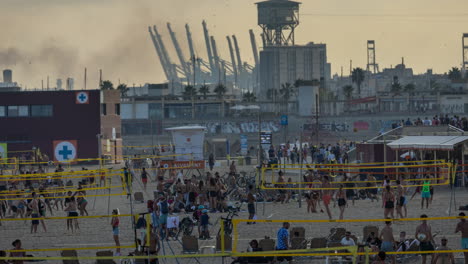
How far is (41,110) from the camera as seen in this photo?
7100cm

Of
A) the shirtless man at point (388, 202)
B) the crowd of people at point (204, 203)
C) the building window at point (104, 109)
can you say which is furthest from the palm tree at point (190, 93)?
the shirtless man at point (388, 202)

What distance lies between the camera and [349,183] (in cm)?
3912

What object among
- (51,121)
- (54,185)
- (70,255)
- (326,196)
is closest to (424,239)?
(70,255)

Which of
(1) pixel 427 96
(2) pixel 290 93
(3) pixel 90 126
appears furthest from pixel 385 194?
(2) pixel 290 93

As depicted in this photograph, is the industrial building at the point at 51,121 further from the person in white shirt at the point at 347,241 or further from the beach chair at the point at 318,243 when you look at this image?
the person in white shirt at the point at 347,241

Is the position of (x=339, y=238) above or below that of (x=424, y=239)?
below

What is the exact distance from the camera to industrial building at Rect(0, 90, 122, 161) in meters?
70.4

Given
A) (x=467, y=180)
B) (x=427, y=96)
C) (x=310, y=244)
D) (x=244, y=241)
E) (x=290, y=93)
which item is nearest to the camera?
(x=310, y=244)

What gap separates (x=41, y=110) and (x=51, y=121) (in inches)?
48.4

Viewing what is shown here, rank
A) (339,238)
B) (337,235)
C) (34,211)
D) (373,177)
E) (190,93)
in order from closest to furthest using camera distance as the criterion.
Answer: (339,238) → (337,235) → (34,211) → (373,177) → (190,93)

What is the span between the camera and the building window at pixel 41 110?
2785 inches

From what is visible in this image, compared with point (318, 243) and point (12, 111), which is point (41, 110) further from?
point (318, 243)

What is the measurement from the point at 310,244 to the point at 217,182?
1200 cm

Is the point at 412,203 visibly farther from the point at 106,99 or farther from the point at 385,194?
the point at 106,99
